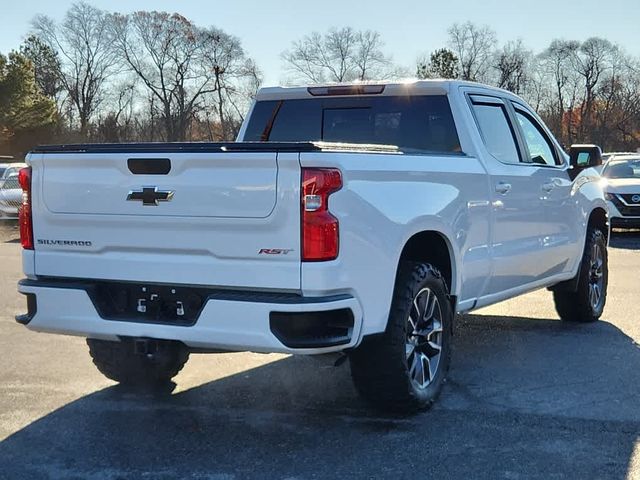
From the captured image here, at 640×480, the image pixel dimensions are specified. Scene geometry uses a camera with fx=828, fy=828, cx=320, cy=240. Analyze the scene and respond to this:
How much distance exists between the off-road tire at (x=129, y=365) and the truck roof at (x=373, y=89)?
232 cm

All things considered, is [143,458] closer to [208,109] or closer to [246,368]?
[246,368]

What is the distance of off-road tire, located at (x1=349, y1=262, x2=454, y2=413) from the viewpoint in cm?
448

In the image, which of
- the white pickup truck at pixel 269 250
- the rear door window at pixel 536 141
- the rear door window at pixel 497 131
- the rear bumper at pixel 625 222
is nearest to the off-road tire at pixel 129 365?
→ the white pickup truck at pixel 269 250

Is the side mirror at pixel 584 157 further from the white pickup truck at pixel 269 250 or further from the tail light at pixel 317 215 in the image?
→ the tail light at pixel 317 215

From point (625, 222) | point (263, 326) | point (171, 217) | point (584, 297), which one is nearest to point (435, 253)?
point (263, 326)

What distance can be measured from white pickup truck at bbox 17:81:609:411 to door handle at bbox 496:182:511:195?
3 cm

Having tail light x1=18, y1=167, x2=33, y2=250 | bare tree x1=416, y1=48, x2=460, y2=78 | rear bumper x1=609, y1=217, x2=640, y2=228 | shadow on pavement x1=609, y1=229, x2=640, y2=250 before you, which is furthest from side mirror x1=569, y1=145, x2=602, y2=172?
bare tree x1=416, y1=48, x2=460, y2=78

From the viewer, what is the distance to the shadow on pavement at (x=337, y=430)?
158 inches

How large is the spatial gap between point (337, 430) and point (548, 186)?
9.87 ft

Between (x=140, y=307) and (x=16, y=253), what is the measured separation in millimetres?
10917

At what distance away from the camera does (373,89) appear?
618cm

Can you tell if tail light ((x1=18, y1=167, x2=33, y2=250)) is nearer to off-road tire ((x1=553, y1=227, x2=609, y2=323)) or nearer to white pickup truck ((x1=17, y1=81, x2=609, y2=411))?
white pickup truck ((x1=17, y1=81, x2=609, y2=411))

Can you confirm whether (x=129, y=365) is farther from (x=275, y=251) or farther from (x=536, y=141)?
(x=536, y=141)

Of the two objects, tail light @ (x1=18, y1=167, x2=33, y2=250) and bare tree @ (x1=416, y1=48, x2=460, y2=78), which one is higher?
bare tree @ (x1=416, y1=48, x2=460, y2=78)
